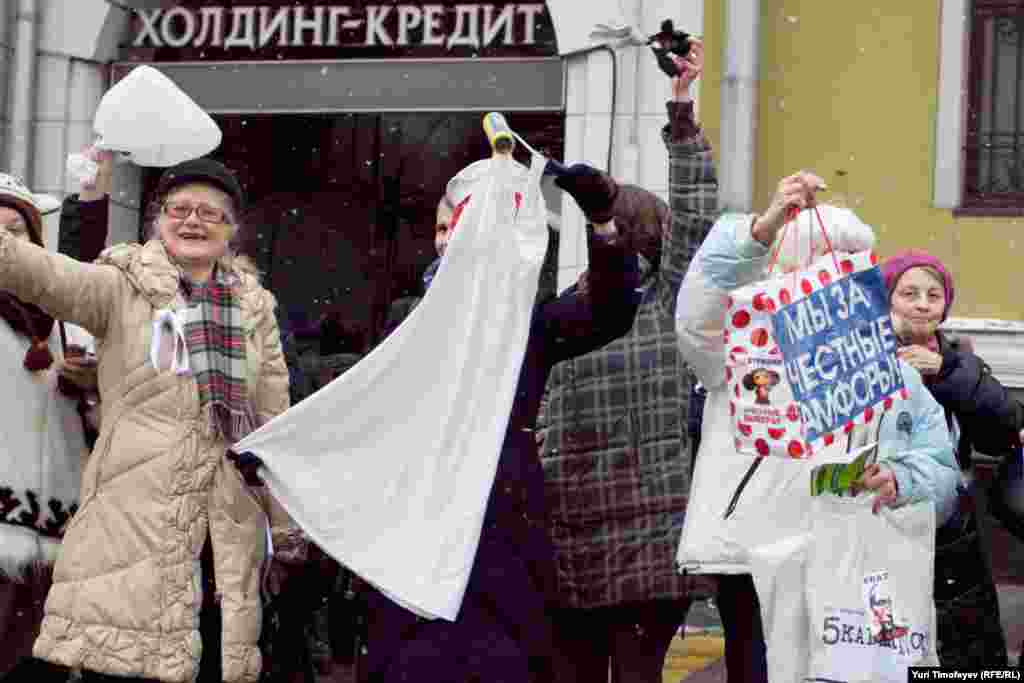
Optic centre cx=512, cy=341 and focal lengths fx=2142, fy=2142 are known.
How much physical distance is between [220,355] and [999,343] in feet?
22.3

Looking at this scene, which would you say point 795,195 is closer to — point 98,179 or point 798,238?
point 798,238

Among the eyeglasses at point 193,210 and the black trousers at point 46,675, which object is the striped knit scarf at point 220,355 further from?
the black trousers at point 46,675

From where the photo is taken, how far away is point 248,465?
5.41 meters

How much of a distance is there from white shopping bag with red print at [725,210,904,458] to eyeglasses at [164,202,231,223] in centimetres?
148

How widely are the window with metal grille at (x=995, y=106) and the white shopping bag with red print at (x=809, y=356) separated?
6976 millimetres

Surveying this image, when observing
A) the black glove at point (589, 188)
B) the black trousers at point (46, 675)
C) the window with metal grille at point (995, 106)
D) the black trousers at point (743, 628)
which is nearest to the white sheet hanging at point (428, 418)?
the black glove at point (589, 188)

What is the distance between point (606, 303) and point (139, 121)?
2.14 metres

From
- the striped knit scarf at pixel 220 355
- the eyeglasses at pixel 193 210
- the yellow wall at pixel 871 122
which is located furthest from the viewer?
the yellow wall at pixel 871 122

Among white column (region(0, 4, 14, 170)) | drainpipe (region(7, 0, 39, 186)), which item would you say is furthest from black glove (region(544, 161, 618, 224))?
white column (region(0, 4, 14, 170))

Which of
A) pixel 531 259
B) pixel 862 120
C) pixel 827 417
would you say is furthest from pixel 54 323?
pixel 862 120

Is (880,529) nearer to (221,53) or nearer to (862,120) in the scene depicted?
(862,120)

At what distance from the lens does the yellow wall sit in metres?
11.9

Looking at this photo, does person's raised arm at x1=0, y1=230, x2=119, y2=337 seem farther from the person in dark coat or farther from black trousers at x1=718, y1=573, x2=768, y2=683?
black trousers at x1=718, y1=573, x2=768, y2=683

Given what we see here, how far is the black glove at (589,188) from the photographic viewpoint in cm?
516
